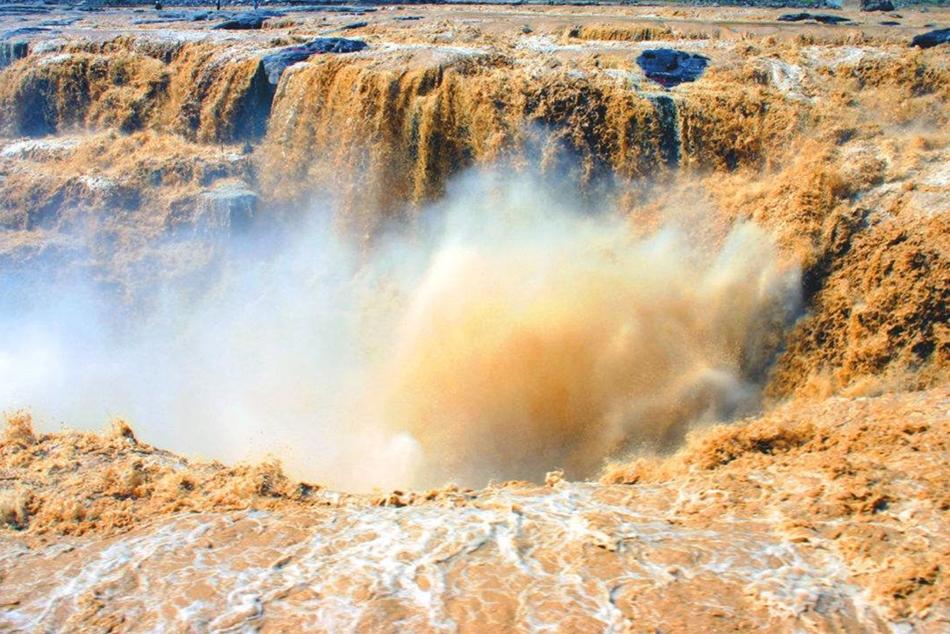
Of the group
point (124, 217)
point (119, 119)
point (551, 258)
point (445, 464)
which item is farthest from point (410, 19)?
point (445, 464)

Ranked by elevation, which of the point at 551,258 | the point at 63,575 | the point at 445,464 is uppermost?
the point at 551,258

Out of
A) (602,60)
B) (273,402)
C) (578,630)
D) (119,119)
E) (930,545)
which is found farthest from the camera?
(119,119)

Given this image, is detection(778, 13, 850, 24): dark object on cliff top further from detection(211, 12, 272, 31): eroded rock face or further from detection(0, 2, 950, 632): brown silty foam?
detection(211, 12, 272, 31): eroded rock face

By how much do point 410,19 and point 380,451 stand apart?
12.9m

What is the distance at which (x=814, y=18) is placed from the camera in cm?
1833

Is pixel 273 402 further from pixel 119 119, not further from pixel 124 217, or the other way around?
pixel 119 119

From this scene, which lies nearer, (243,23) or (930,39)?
(930,39)

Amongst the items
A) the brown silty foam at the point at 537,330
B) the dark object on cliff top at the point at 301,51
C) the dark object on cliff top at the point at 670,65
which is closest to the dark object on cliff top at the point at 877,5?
the brown silty foam at the point at 537,330

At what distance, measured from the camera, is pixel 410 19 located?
20625 millimetres

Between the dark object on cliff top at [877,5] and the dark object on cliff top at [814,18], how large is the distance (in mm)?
1917

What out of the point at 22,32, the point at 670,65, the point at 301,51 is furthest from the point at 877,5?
the point at 22,32

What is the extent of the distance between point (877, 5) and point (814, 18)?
2.84 meters

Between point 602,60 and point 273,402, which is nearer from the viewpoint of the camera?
point 273,402

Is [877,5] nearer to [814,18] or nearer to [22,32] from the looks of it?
[814,18]
